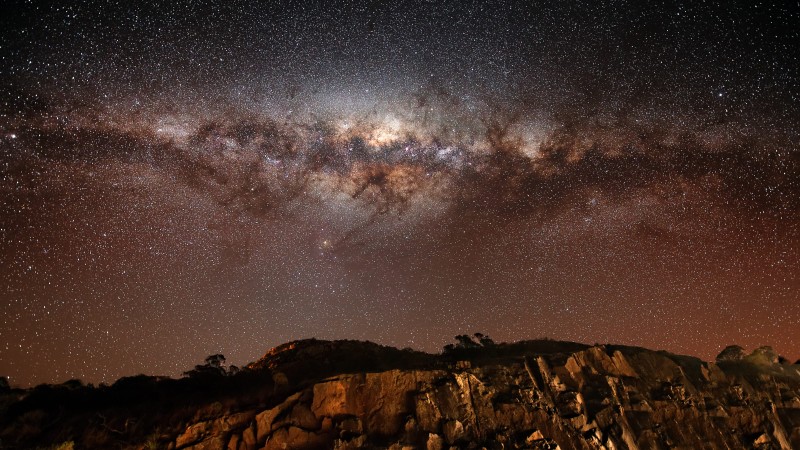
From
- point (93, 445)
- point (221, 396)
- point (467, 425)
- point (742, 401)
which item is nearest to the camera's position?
point (93, 445)

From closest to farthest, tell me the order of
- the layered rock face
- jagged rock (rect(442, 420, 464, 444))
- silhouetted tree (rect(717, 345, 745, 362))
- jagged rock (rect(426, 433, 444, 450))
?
jagged rock (rect(426, 433, 444, 450)) < the layered rock face < jagged rock (rect(442, 420, 464, 444)) < silhouetted tree (rect(717, 345, 745, 362))

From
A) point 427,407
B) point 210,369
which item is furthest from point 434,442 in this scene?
point 210,369

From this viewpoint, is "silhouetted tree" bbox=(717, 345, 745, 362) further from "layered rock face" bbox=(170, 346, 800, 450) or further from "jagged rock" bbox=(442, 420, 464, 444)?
"jagged rock" bbox=(442, 420, 464, 444)

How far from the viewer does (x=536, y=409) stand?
2527cm

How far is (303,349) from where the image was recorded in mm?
34875

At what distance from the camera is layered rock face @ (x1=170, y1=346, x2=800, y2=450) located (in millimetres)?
21969

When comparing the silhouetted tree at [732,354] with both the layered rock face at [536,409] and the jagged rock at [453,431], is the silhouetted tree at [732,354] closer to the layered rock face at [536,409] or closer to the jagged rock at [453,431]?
the layered rock face at [536,409]

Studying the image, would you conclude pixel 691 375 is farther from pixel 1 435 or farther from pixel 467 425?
pixel 1 435

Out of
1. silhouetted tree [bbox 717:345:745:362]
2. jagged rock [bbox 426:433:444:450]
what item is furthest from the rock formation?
silhouetted tree [bbox 717:345:745:362]

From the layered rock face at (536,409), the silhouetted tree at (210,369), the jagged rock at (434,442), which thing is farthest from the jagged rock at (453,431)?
the silhouetted tree at (210,369)

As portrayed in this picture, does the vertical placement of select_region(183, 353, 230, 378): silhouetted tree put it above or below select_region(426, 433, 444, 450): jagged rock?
above

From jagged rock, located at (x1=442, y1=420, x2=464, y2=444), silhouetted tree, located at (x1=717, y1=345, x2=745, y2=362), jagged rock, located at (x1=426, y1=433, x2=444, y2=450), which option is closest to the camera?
jagged rock, located at (x1=426, y1=433, x2=444, y2=450)

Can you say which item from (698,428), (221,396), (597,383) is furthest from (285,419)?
(698,428)

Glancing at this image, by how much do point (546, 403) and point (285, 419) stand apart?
1495cm
